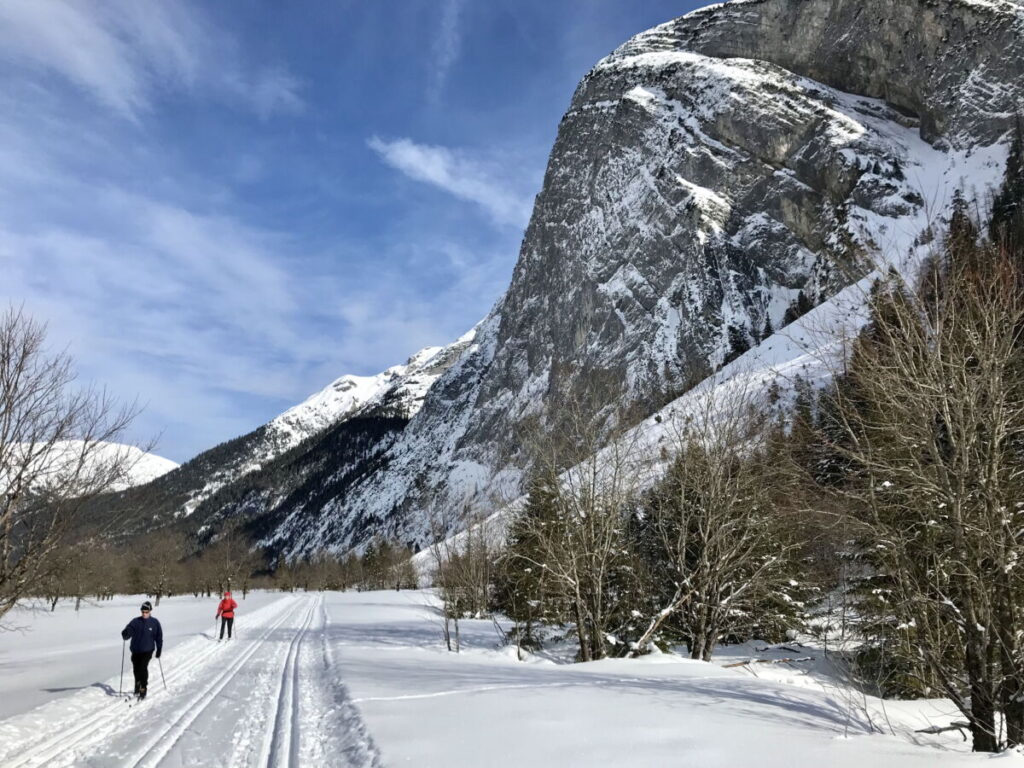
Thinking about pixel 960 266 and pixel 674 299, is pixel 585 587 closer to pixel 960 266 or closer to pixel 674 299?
pixel 960 266

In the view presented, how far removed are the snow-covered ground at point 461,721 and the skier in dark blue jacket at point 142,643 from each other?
491mm

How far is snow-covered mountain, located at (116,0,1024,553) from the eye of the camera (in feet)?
309

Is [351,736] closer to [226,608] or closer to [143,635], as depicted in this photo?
[143,635]

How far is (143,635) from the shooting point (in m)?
11.3

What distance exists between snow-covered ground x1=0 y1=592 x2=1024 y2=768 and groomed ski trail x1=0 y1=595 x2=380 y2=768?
3cm

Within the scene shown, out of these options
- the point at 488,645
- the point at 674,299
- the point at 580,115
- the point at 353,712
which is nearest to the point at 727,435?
the point at 353,712

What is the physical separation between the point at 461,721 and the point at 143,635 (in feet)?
22.8

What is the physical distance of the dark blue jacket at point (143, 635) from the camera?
36.4ft

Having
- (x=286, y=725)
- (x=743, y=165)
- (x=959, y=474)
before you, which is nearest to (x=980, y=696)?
(x=959, y=474)

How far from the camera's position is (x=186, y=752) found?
701 cm

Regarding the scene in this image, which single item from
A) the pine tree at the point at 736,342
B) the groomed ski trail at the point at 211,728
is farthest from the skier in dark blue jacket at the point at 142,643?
the pine tree at the point at 736,342

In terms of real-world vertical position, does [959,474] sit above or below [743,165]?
below

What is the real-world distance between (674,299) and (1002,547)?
109 metres

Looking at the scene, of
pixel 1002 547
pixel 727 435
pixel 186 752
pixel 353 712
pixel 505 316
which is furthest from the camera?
pixel 505 316
